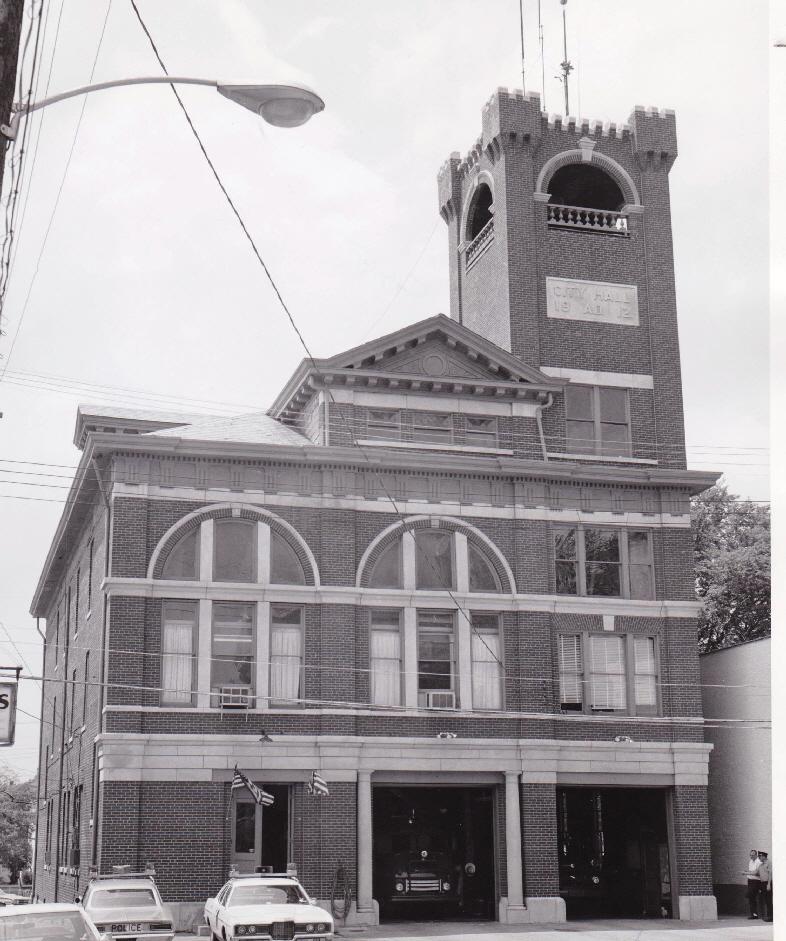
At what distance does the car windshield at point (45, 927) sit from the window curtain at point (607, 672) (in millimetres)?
18425

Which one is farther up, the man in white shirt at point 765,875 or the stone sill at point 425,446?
the stone sill at point 425,446

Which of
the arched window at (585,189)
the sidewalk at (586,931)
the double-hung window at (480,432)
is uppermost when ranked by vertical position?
the arched window at (585,189)

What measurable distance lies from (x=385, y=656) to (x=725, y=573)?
28.0 feet

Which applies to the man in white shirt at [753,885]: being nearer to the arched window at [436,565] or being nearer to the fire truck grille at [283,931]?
the arched window at [436,565]

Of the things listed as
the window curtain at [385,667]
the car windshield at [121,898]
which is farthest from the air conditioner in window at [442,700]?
the car windshield at [121,898]

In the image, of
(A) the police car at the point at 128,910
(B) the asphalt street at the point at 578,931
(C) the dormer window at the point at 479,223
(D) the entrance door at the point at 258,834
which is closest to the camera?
(A) the police car at the point at 128,910

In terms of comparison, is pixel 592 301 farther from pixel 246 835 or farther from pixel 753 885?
pixel 246 835

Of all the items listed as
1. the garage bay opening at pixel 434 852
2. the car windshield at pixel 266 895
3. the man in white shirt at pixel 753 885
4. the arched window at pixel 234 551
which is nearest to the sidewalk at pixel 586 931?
→ the man in white shirt at pixel 753 885

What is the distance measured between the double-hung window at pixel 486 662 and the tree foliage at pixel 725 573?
19.2 feet

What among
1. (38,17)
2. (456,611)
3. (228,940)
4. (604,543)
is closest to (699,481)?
(604,543)

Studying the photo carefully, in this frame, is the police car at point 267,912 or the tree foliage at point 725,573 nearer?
the police car at point 267,912

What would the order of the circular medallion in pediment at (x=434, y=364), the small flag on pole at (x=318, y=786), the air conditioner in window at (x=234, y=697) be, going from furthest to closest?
the circular medallion in pediment at (x=434, y=364), the air conditioner in window at (x=234, y=697), the small flag on pole at (x=318, y=786)

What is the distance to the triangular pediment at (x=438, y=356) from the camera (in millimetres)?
30891

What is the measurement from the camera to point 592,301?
35156mm
